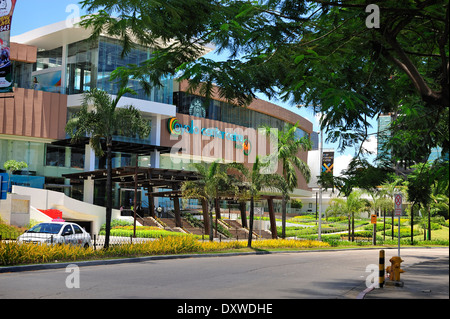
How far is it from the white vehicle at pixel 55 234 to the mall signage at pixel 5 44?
677 cm

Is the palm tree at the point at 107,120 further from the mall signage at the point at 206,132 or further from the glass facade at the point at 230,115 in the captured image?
the mall signage at the point at 206,132

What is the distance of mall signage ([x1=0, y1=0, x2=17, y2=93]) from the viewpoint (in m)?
25.8

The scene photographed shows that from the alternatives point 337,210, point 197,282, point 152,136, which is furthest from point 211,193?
point 337,210

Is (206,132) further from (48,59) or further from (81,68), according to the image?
(48,59)

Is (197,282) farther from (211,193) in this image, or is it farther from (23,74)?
(23,74)

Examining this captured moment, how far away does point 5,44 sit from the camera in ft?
86.3

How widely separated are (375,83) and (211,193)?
25.2 meters

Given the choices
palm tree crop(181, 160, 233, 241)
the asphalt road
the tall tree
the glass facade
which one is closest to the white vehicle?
the asphalt road

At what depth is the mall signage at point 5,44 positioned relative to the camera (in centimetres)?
2580

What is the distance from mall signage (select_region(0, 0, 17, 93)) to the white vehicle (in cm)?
677

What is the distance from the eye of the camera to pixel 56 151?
5650 cm

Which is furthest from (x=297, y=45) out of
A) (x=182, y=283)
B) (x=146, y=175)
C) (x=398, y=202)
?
(x=146, y=175)

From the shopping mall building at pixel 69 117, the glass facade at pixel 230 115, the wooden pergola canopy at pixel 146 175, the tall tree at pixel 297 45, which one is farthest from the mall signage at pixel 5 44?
the glass facade at pixel 230 115

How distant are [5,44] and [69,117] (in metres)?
28.8
